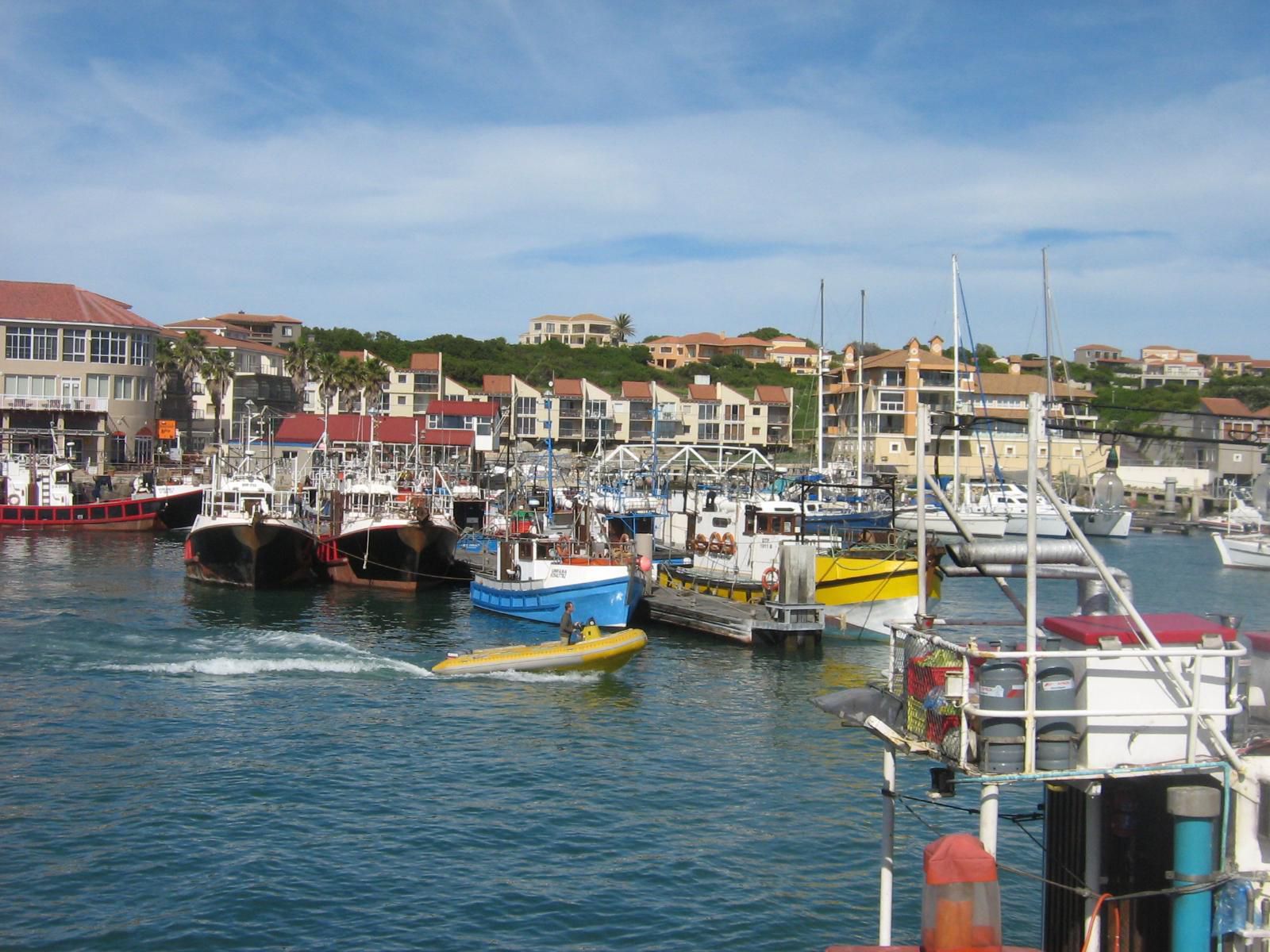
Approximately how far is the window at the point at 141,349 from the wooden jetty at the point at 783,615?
220 feet

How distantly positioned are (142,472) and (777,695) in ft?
228

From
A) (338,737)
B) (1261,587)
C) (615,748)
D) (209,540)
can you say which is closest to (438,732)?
(338,737)

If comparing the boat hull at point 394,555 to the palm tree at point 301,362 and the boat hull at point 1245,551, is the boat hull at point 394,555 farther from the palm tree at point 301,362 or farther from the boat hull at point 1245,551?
the palm tree at point 301,362

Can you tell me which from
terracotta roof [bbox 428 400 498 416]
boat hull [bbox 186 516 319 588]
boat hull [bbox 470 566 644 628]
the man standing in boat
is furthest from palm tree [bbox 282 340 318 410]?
the man standing in boat

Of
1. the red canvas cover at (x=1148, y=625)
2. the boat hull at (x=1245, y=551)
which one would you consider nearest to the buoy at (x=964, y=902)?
the red canvas cover at (x=1148, y=625)

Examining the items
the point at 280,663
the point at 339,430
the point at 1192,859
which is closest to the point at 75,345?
the point at 339,430

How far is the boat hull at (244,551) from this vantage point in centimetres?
5041

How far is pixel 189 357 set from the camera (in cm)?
10156

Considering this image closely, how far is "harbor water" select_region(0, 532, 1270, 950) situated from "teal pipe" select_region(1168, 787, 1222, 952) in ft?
19.2

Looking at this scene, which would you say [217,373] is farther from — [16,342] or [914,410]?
[914,410]

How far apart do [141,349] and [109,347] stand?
112 inches

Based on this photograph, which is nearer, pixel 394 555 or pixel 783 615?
pixel 783 615

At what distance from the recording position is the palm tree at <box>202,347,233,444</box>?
327 ft

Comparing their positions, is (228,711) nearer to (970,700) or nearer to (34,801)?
(34,801)
